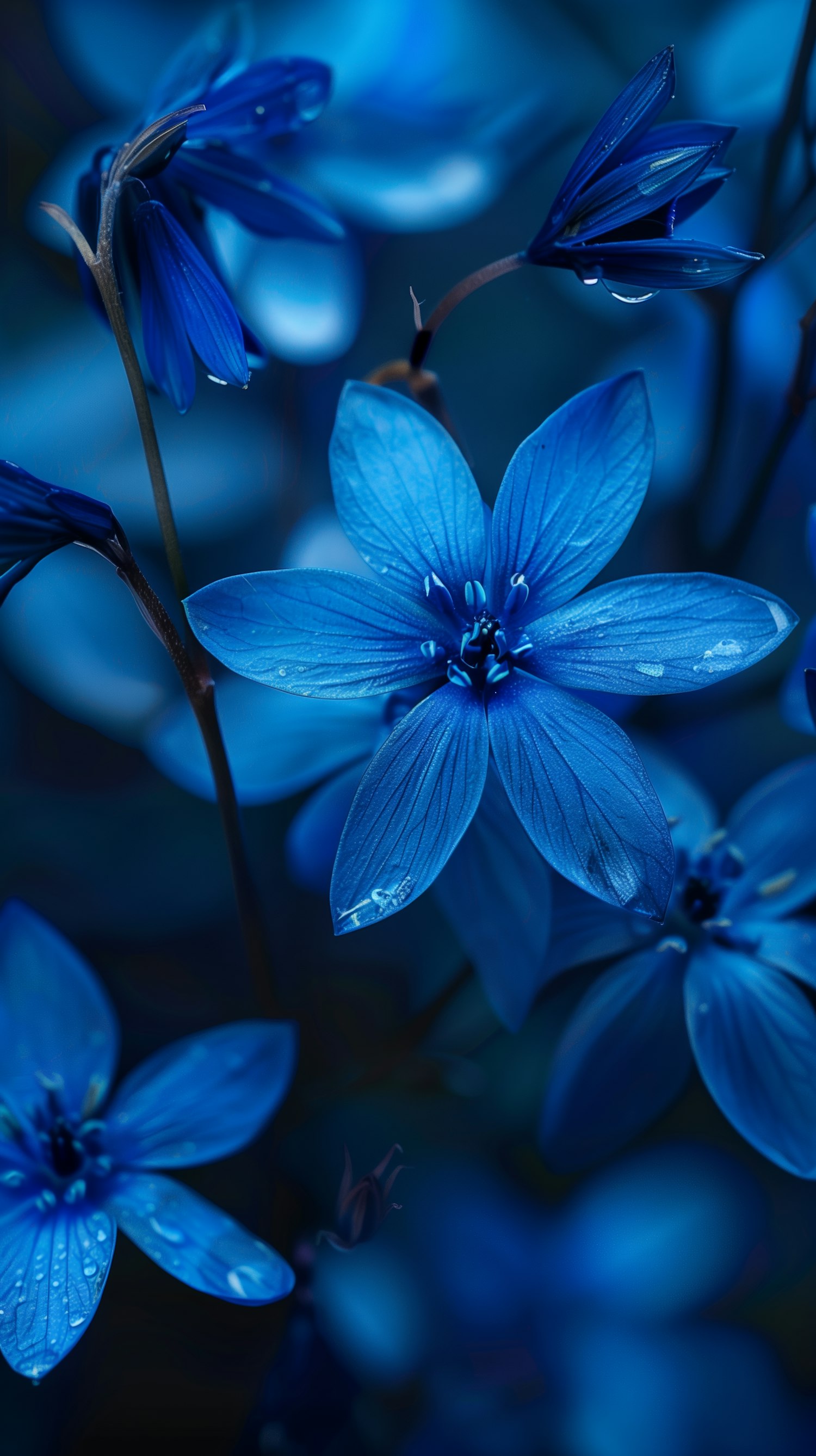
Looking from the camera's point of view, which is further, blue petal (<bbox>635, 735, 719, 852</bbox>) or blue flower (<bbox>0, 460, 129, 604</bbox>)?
blue petal (<bbox>635, 735, 719, 852</bbox>)

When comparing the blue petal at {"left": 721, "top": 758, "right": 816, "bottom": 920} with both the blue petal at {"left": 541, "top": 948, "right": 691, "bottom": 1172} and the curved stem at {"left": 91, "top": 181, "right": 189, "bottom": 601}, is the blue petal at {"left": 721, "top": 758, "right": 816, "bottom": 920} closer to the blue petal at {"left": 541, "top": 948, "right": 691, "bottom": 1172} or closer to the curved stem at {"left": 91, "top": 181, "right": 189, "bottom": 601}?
the blue petal at {"left": 541, "top": 948, "right": 691, "bottom": 1172}

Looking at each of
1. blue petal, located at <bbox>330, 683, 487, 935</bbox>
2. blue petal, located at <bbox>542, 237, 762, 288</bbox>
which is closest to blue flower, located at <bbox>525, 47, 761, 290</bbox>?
blue petal, located at <bbox>542, 237, 762, 288</bbox>

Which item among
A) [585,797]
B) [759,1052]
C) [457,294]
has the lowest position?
[759,1052]

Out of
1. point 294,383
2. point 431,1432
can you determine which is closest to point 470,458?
point 294,383

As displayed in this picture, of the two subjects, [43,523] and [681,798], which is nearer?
[43,523]

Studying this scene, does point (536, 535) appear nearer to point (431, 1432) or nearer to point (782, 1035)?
point (782, 1035)

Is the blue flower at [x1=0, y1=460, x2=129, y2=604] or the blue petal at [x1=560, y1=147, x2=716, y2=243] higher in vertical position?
the blue petal at [x1=560, y1=147, x2=716, y2=243]

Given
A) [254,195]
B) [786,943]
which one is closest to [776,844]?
[786,943]

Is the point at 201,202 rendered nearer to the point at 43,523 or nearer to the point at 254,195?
the point at 254,195
